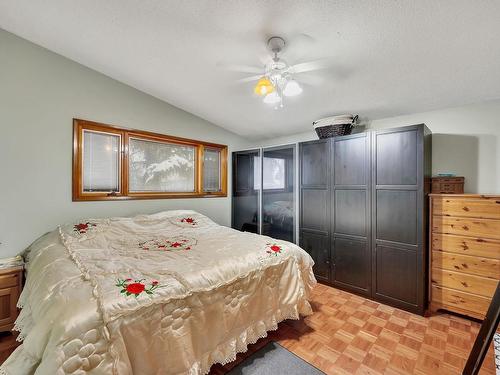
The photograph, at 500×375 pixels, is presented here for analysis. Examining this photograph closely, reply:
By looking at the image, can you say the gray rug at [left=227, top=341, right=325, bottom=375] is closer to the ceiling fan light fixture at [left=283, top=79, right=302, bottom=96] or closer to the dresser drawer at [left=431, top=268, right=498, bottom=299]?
the dresser drawer at [left=431, top=268, right=498, bottom=299]

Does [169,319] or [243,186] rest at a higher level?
[243,186]

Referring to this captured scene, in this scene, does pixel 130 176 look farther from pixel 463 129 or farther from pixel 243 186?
pixel 463 129

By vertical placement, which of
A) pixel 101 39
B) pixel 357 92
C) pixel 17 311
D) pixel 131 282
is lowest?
pixel 17 311

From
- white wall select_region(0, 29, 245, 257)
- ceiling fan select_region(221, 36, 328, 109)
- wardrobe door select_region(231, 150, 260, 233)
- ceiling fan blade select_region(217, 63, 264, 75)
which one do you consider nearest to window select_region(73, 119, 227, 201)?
white wall select_region(0, 29, 245, 257)

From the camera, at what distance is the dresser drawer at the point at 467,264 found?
2.05 m

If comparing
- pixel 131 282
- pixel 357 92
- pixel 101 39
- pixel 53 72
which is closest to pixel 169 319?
pixel 131 282

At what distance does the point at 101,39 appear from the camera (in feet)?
7.10

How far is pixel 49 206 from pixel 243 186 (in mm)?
2561

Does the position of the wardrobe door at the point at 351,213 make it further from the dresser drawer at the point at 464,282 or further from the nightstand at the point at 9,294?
the nightstand at the point at 9,294

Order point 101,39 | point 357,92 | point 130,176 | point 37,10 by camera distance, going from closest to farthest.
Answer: point 37,10
point 101,39
point 357,92
point 130,176

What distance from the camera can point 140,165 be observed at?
314 centimetres

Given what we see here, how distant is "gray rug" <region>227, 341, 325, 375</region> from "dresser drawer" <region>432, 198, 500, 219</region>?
1.88 metres

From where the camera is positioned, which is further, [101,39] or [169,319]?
[101,39]

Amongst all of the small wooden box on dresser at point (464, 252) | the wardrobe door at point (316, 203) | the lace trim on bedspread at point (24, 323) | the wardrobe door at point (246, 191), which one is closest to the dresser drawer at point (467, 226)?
the small wooden box on dresser at point (464, 252)
